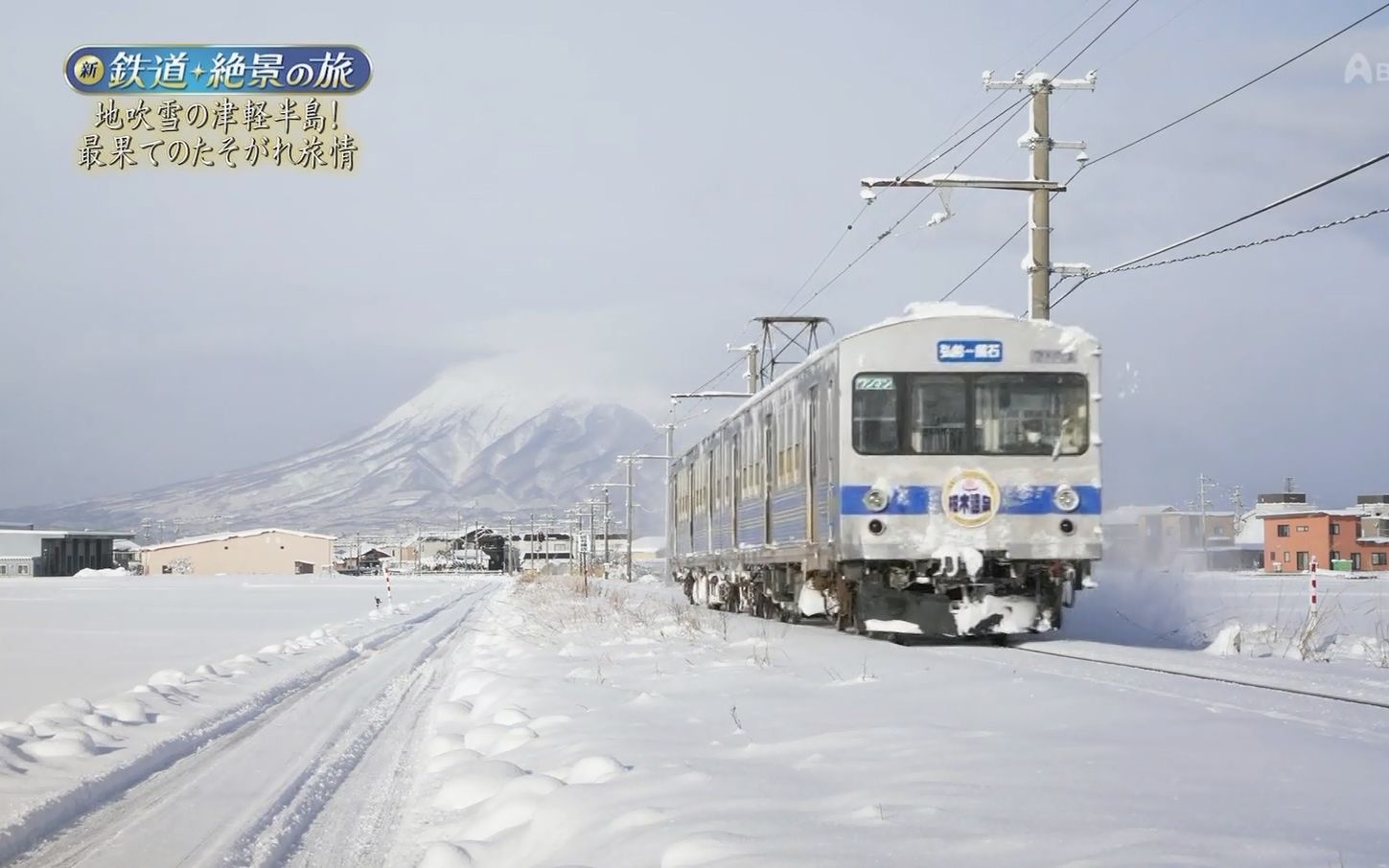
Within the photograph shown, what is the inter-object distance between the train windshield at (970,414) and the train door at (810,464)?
1478 millimetres

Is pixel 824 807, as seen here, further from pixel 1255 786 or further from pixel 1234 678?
pixel 1234 678

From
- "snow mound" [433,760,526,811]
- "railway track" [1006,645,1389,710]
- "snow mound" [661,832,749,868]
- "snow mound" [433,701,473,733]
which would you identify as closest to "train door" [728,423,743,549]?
"railway track" [1006,645,1389,710]

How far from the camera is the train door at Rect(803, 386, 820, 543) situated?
17.5 meters

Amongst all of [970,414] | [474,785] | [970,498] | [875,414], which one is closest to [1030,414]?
[970,414]

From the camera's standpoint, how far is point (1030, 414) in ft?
52.4

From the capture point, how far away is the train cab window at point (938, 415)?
1594 centimetres

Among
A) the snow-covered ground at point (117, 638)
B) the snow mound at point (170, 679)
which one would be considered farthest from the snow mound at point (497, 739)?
the snow mound at point (170, 679)

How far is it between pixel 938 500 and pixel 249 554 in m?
160

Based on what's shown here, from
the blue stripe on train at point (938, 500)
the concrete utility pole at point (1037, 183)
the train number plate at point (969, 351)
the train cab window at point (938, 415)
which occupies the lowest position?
the blue stripe on train at point (938, 500)

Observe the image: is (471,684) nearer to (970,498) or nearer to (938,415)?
(970,498)

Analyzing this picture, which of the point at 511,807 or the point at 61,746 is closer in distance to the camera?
the point at 511,807

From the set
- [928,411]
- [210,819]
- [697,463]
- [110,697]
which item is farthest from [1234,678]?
[697,463]

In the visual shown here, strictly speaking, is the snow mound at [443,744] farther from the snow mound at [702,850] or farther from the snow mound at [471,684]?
the snow mound at [702,850]

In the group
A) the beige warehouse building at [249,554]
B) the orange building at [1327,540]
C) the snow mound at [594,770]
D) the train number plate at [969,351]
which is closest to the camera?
the snow mound at [594,770]
